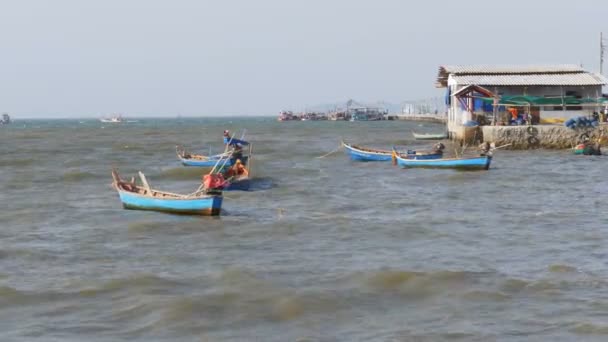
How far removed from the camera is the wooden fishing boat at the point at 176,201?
2359 centimetres

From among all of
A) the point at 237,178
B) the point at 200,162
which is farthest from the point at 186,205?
the point at 200,162

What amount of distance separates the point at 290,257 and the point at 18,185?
68.1 ft

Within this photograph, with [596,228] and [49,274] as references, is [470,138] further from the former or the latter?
[49,274]

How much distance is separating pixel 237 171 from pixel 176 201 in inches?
251

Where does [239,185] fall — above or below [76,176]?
above

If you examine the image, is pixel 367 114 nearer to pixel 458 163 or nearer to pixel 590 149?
pixel 590 149

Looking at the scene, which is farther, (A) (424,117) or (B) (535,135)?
(A) (424,117)

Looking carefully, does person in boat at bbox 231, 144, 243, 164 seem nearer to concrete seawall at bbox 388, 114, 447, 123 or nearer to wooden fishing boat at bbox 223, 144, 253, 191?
wooden fishing boat at bbox 223, 144, 253, 191

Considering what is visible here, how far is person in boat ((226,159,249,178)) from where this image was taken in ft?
98.1

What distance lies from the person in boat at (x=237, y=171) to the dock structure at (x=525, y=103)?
18384mm

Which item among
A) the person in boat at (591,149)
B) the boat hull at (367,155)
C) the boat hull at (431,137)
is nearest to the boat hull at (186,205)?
the boat hull at (367,155)

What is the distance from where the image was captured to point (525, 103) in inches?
1797

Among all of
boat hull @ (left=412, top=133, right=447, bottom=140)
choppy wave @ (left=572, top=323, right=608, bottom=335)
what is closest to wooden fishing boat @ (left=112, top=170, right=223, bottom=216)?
choppy wave @ (left=572, top=323, right=608, bottom=335)

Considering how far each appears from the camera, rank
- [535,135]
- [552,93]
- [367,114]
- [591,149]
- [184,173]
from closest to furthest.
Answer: [184,173]
[591,149]
[535,135]
[552,93]
[367,114]
